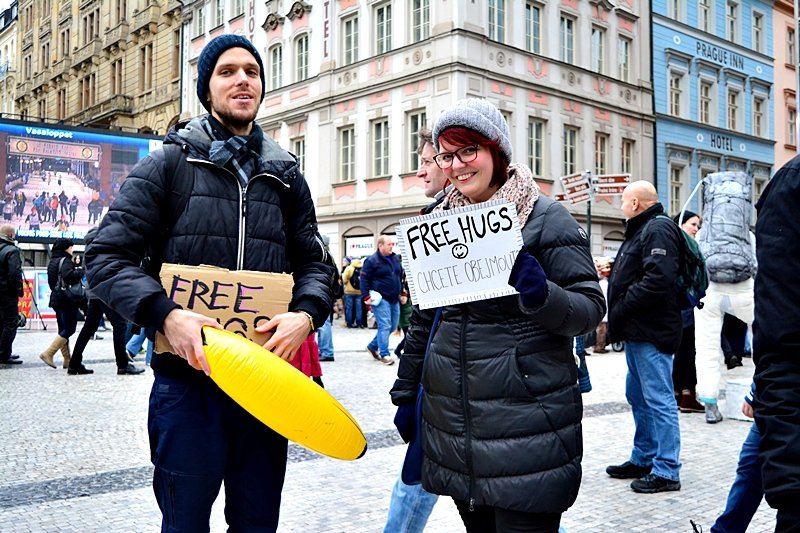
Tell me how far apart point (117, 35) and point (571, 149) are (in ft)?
84.3

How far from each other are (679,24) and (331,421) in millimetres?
31248

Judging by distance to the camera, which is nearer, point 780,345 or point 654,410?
point 780,345

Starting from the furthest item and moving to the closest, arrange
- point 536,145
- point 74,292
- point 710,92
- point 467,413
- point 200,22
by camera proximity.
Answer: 1. point 200,22
2. point 710,92
3. point 536,145
4. point 74,292
5. point 467,413

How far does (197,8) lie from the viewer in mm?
33969

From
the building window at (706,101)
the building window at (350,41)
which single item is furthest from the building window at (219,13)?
the building window at (706,101)

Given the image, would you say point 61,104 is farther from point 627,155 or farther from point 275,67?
point 627,155

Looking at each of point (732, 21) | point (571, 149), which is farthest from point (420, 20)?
point (732, 21)

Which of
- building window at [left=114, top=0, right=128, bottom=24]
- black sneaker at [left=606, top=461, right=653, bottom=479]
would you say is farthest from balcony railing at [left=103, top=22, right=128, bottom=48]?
black sneaker at [left=606, top=461, right=653, bottom=479]

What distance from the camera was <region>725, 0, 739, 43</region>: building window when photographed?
32531 millimetres

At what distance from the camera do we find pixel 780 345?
2016mm

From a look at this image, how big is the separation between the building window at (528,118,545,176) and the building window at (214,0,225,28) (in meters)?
14.9

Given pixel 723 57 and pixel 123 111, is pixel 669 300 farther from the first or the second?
pixel 123 111

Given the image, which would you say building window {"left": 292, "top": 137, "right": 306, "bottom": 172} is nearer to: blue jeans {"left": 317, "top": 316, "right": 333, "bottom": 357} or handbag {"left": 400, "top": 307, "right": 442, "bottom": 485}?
blue jeans {"left": 317, "top": 316, "right": 333, "bottom": 357}

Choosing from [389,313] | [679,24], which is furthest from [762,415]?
[679,24]
